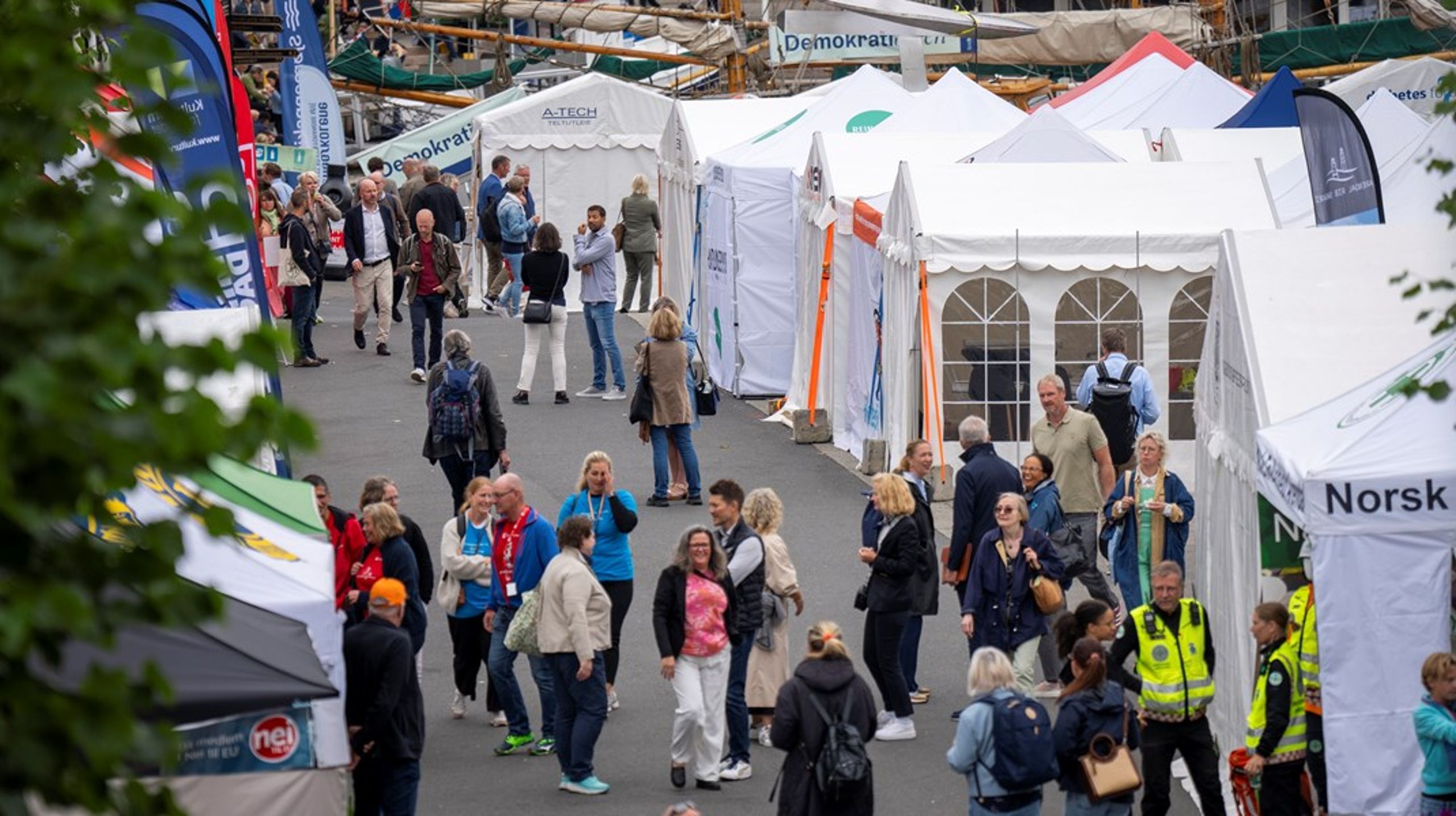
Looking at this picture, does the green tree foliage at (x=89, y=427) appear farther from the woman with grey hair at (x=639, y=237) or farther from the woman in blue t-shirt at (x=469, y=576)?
the woman with grey hair at (x=639, y=237)

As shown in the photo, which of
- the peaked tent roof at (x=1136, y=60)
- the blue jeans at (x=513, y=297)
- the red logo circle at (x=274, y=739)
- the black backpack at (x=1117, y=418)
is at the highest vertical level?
the peaked tent roof at (x=1136, y=60)

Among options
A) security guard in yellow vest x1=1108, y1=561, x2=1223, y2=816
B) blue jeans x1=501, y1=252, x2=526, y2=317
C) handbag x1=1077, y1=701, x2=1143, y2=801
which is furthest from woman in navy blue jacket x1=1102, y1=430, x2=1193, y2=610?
blue jeans x1=501, y1=252, x2=526, y2=317

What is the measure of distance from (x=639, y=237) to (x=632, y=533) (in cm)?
1043

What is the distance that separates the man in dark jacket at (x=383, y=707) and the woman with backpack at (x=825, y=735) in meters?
1.62

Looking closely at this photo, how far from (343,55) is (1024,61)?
13.4m

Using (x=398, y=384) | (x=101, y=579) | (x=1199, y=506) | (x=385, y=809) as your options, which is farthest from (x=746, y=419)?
(x=101, y=579)

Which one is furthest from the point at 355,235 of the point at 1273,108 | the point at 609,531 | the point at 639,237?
the point at 609,531

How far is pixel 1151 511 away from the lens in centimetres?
1151

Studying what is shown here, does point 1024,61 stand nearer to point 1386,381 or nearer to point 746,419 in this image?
point 746,419

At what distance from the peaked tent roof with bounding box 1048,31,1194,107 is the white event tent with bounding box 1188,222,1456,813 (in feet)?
50.8

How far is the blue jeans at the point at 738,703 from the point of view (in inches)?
395

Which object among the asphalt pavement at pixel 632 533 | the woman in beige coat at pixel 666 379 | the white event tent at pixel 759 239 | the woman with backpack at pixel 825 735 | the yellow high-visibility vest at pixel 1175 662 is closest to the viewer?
the woman with backpack at pixel 825 735

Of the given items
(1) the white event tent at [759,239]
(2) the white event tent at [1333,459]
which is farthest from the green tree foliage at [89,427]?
(1) the white event tent at [759,239]

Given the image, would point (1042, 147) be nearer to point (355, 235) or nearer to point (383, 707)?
point (355, 235)
